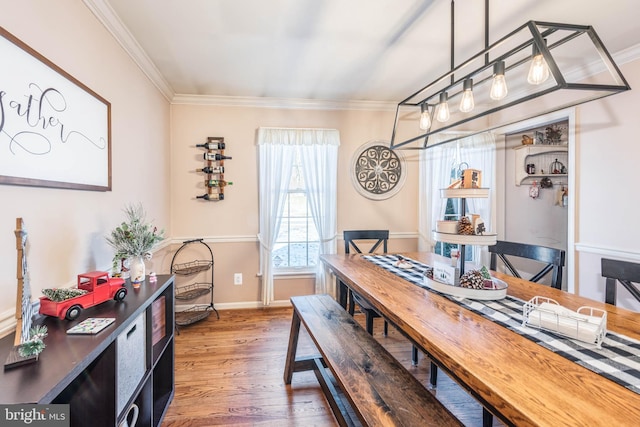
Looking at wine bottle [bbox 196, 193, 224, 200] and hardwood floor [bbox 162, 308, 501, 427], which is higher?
wine bottle [bbox 196, 193, 224, 200]

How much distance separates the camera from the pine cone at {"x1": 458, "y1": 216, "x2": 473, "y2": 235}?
60.6 inches

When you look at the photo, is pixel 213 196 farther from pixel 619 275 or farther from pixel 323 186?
pixel 619 275

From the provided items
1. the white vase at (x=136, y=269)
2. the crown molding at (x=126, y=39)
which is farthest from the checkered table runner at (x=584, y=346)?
the crown molding at (x=126, y=39)

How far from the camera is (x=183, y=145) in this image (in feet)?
10.8

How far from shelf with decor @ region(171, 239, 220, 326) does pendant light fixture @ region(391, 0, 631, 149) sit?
2399mm

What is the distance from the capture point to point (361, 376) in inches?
51.9

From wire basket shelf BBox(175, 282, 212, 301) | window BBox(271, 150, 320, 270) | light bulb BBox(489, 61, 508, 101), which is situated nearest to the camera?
light bulb BBox(489, 61, 508, 101)

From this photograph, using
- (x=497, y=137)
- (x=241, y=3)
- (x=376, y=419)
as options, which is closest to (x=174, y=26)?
(x=241, y=3)

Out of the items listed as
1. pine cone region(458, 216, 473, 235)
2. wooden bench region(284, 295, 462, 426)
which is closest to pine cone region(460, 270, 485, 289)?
pine cone region(458, 216, 473, 235)

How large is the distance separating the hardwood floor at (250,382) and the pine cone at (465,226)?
114 centimetres

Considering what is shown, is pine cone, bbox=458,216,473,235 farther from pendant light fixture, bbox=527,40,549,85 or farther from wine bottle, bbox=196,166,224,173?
wine bottle, bbox=196,166,224,173

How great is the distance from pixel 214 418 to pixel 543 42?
8.21 feet

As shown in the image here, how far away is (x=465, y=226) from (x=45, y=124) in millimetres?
2012

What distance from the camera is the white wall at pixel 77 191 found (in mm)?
1145
